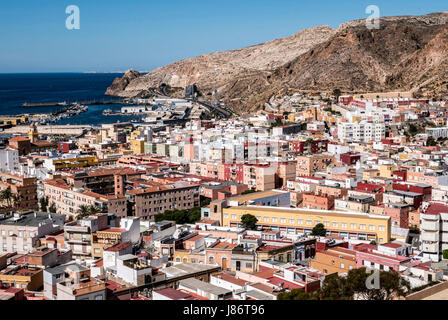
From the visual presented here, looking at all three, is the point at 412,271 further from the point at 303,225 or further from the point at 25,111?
the point at 25,111

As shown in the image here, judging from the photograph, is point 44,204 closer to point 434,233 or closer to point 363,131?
point 434,233

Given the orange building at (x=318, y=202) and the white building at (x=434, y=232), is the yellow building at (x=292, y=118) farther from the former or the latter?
the white building at (x=434, y=232)

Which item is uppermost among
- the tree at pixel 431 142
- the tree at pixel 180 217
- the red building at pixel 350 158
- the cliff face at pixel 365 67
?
the cliff face at pixel 365 67

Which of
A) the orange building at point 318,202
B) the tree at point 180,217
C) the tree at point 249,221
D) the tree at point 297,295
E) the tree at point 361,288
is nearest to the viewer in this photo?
the tree at point 297,295

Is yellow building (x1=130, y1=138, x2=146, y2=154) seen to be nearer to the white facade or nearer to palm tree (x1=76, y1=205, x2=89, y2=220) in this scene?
palm tree (x1=76, y1=205, x2=89, y2=220)

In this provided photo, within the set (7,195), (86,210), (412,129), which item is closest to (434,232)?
(86,210)

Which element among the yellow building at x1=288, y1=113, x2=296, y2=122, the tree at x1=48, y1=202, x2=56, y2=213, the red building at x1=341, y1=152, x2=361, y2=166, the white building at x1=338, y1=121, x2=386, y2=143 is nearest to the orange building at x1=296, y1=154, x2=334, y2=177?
the red building at x1=341, y1=152, x2=361, y2=166

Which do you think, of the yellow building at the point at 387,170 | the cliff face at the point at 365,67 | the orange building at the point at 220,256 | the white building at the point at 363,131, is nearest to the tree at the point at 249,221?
the orange building at the point at 220,256
